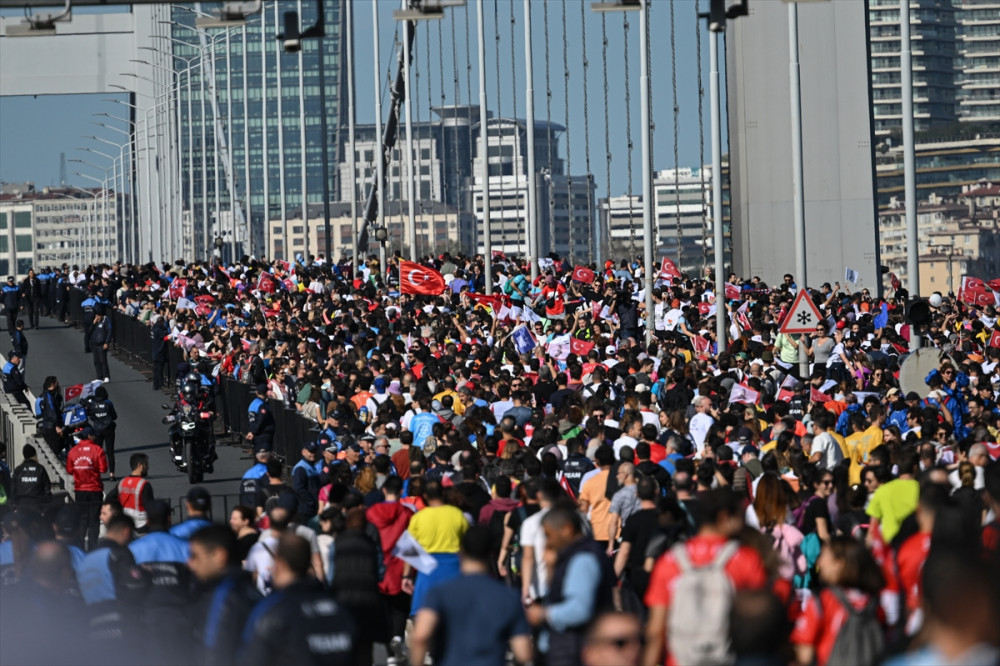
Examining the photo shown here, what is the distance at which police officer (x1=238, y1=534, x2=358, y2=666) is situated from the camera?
8.26 metres

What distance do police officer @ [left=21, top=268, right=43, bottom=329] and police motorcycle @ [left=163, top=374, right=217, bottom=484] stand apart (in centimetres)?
2326

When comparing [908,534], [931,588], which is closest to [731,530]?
[908,534]

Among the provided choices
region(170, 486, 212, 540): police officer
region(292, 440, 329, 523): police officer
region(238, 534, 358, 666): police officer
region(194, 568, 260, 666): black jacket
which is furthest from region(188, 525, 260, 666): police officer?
region(292, 440, 329, 523): police officer

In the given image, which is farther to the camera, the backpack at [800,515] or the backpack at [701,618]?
the backpack at [800,515]

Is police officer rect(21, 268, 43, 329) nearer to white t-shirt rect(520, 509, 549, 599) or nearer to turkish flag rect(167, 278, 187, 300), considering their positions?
turkish flag rect(167, 278, 187, 300)

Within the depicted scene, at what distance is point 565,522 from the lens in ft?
33.2

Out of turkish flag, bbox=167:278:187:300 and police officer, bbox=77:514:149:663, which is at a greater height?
turkish flag, bbox=167:278:187:300

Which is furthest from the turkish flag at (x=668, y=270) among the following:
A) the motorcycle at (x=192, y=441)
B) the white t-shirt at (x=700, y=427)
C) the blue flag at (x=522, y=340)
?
the white t-shirt at (x=700, y=427)

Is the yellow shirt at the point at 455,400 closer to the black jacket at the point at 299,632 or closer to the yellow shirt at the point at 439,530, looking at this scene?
the yellow shirt at the point at 439,530

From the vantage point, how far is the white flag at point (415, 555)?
12406 millimetres

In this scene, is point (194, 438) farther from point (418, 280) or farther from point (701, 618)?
point (701, 618)

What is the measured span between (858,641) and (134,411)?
86.8 feet

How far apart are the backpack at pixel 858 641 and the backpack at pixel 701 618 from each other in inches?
21.2

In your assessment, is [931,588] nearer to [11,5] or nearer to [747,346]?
[11,5]
